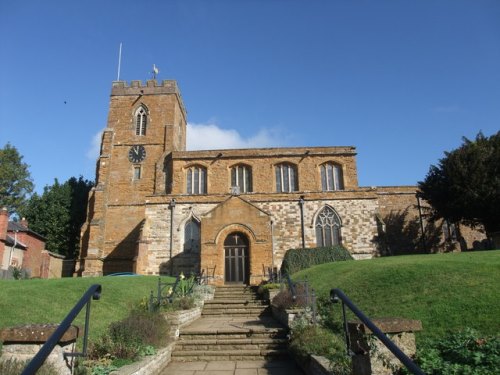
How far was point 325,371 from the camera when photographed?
602cm

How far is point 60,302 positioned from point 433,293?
435 inches

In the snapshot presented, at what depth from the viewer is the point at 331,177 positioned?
108 feet

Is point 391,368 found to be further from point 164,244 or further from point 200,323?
point 164,244

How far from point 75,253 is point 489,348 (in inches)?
1536

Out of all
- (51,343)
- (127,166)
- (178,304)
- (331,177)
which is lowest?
(178,304)

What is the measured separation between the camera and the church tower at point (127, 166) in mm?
31891

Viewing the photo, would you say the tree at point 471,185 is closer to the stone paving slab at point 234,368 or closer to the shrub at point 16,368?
the stone paving slab at point 234,368

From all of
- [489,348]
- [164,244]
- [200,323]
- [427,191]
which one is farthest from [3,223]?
[427,191]

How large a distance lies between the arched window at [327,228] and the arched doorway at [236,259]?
19.8 feet

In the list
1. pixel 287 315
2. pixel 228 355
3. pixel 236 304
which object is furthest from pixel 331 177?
Result: pixel 228 355

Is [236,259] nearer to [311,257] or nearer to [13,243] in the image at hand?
[311,257]

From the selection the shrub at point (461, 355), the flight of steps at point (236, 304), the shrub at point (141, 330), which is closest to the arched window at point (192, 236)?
the flight of steps at point (236, 304)

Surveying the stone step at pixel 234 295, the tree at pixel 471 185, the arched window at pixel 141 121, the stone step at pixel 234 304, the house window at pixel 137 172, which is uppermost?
the arched window at pixel 141 121

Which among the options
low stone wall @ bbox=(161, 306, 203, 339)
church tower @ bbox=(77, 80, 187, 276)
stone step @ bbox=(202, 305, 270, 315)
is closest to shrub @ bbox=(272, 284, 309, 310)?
stone step @ bbox=(202, 305, 270, 315)
